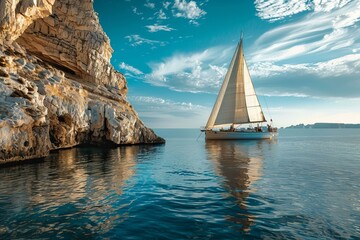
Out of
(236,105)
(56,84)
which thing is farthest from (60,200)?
(236,105)

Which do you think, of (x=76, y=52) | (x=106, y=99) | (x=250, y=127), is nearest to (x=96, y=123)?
(x=106, y=99)

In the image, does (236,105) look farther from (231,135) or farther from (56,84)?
(56,84)

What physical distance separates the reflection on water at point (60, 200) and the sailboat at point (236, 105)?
53.2 meters

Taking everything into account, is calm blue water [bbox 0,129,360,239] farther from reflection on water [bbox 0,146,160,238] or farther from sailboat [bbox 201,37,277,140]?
sailboat [bbox 201,37,277,140]

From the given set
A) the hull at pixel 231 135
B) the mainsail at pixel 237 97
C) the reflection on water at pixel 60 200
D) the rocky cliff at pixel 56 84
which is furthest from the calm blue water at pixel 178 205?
the hull at pixel 231 135

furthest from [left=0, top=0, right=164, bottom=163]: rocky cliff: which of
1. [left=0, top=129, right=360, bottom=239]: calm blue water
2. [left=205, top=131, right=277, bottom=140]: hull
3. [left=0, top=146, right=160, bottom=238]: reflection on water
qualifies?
[left=205, top=131, right=277, bottom=140]: hull

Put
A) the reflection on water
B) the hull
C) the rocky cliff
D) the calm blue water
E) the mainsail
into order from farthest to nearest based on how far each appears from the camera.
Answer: the hull
the mainsail
the rocky cliff
the reflection on water
the calm blue water

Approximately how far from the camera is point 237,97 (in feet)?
237

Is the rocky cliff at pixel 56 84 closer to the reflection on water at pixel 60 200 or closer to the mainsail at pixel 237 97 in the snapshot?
the reflection on water at pixel 60 200

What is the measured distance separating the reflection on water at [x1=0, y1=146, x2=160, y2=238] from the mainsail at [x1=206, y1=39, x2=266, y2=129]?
53233mm

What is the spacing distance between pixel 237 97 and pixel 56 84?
1897 inches

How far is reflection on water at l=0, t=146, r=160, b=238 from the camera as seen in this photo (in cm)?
1026

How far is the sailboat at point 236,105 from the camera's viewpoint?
72.2 meters

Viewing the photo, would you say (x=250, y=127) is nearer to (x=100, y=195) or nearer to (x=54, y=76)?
(x=54, y=76)
